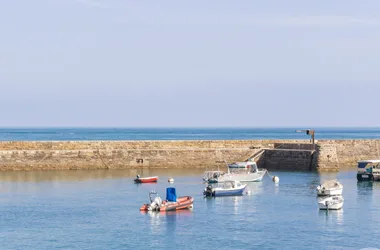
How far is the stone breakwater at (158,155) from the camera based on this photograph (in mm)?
50938

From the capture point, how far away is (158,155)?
177ft

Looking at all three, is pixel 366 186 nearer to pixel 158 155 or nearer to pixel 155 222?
pixel 158 155

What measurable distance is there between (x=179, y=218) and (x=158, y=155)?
21460 millimetres

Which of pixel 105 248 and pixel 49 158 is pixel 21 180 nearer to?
pixel 49 158

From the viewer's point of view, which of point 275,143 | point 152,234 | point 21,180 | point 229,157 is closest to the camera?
point 152,234

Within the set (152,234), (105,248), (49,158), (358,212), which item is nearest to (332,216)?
(358,212)

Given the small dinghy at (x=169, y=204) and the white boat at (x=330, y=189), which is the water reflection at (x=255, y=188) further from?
the small dinghy at (x=169, y=204)

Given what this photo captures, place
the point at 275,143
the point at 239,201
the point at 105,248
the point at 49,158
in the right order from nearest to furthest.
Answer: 1. the point at 105,248
2. the point at 239,201
3. the point at 49,158
4. the point at 275,143

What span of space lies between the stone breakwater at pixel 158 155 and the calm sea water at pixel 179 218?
491 centimetres

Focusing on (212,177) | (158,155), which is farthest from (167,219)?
(158,155)

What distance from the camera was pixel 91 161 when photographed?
52.1 metres

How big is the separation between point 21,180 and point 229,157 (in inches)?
638

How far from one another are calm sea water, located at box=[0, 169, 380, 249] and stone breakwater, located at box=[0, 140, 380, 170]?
194 inches

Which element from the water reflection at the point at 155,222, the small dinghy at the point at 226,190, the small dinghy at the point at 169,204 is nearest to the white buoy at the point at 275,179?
the small dinghy at the point at 226,190
